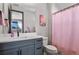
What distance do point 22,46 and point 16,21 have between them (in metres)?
0.31

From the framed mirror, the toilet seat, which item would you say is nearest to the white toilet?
the toilet seat

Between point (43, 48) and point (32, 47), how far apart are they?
0.46ft

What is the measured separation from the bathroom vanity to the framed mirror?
0.14 m

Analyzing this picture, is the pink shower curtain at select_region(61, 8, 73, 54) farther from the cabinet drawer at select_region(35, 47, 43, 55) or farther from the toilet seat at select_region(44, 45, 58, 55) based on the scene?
the cabinet drawer at select_region(35, 47, 43, 55)

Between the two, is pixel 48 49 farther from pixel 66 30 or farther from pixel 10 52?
pixel 10 52

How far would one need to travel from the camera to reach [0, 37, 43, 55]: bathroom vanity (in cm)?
139

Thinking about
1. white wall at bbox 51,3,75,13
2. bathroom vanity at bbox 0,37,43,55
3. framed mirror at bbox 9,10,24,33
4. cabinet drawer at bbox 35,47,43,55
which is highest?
white wall at bbox 51,3,75,13

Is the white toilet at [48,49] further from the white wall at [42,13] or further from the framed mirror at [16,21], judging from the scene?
the framed mirror at [16,21]

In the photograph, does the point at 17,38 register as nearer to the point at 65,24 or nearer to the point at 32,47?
the point at 32,47

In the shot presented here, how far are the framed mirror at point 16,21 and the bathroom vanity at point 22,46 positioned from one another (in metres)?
0.14

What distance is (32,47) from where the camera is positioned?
60.9 inches

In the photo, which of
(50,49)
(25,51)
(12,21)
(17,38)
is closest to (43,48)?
(50,49)

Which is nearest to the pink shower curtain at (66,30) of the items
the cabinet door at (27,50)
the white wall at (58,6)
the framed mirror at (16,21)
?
the white wall at (58,6)

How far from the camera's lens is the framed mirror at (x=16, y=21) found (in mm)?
1464
